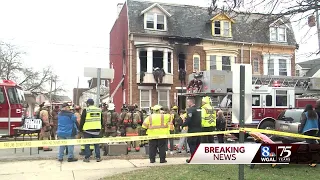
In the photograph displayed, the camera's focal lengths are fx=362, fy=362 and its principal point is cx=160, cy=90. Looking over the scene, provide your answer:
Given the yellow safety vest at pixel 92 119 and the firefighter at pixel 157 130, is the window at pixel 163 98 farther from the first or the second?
the firefighter at pixel 157 130

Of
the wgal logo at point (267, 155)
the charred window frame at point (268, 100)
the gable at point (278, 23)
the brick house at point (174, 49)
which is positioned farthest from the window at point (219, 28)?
the wgal logo at point (267, 155)

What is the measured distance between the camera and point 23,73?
52.2 metres

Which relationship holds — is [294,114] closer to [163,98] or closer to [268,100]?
[268,100]

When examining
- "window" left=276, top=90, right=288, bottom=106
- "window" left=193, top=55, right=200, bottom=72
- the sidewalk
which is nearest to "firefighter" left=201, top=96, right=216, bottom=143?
the sidewalk

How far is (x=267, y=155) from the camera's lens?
6.98 meters

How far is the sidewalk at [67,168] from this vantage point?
27.0 ft

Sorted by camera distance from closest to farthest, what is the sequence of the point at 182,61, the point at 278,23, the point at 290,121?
the point at 278,23, the point at 290,121, the point at 182,61

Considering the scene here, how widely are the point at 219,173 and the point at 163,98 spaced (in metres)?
19.9

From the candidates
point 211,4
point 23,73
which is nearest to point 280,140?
point 211,4

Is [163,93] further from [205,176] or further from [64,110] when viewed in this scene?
[205,176]

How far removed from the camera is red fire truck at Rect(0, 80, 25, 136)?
52.3 ft

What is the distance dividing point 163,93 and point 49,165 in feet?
61.2

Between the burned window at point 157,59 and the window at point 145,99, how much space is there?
214cm

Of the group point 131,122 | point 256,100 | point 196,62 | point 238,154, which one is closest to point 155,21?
point 196,62
